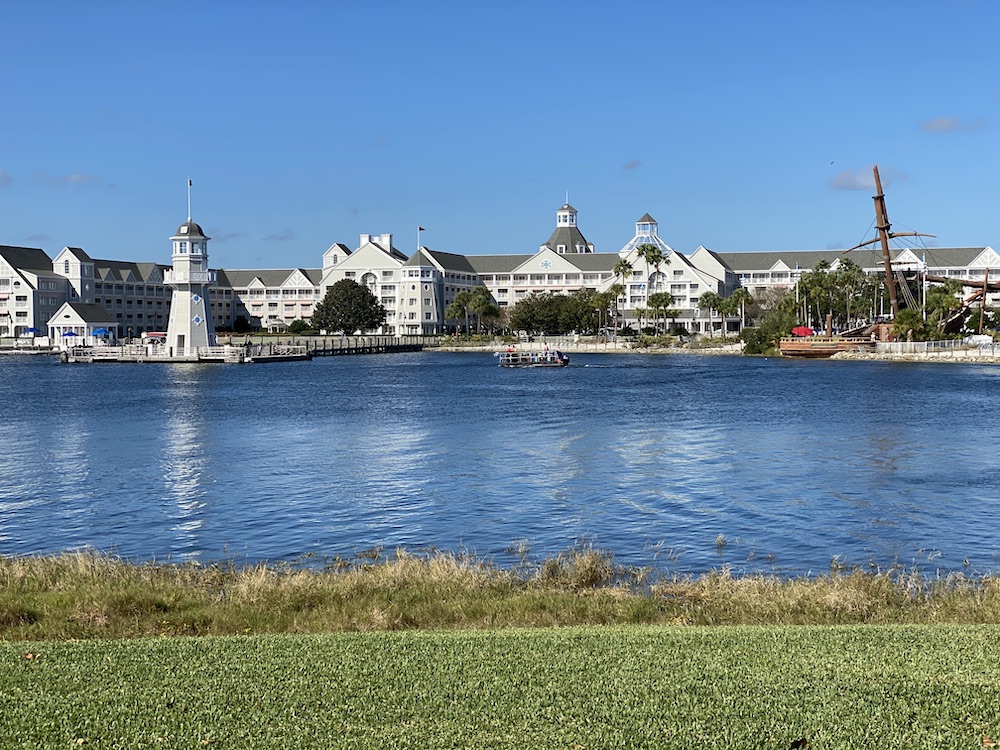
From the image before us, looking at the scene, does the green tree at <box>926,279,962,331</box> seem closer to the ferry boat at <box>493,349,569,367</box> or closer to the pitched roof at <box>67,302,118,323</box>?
the ferry boat at <box>493,349,569,367</box>

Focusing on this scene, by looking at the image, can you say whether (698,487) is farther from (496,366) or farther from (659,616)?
(496,366)

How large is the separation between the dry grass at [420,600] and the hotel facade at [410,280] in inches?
5713

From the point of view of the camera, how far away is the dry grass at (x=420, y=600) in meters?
13.8

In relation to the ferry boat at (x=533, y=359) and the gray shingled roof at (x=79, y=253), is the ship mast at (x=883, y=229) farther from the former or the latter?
the gray shingled roof at (x=79, y=253)

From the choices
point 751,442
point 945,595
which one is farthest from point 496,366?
point 945,595

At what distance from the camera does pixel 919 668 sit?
32.9 ft

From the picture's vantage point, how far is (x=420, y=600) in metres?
15.3

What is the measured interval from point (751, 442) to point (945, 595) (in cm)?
2583

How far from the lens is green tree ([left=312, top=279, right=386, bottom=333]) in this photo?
549 ft

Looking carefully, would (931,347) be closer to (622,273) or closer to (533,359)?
(533,359)

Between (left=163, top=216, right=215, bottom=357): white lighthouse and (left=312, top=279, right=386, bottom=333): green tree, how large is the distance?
169 ft

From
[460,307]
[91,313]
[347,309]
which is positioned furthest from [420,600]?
[460,307]

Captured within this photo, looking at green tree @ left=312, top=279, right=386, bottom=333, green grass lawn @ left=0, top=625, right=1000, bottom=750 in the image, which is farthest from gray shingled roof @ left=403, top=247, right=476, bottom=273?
green grass lawn @ left=0, top=625, right=1000, bottom=750

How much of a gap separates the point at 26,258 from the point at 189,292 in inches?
2805
